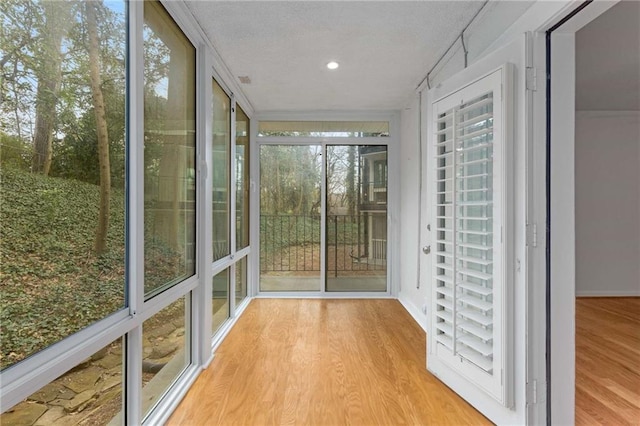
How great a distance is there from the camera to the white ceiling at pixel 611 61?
209 centimetres

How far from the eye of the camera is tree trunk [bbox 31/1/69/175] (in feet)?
3.35

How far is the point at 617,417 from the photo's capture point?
68.4 inches

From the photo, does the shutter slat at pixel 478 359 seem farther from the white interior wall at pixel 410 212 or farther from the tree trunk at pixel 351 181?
the tree trunk at pixel 351 181

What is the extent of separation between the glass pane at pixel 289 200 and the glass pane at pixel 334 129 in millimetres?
189

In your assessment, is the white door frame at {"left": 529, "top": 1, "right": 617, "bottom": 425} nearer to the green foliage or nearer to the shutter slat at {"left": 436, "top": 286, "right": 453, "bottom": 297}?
the shutter slat at {"left": 436, "top": 286, "right": 453, "bottom": 297}

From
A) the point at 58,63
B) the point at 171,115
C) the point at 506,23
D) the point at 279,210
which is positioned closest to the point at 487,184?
the point at 506,23

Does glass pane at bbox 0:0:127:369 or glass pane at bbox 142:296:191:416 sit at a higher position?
glass pane at bbox 0:0:127:369

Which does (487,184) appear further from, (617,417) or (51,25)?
(51,25)

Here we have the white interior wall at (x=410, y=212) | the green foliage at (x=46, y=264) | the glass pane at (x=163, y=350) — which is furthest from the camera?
the white interior wall at (x=410, y=212)

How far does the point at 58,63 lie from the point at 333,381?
2.22 meters

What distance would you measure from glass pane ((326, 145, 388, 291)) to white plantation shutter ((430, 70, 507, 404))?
1.97 metres

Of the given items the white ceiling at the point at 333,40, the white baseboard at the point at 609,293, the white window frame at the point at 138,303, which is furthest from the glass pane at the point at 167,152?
the white baseboard at the point at 609,293

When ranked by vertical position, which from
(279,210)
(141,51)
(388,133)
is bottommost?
(279,210)

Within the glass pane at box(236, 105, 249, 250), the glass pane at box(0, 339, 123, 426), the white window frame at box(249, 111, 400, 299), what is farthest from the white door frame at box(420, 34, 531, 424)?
the glass pane at box(236, 105, 249, 250)
